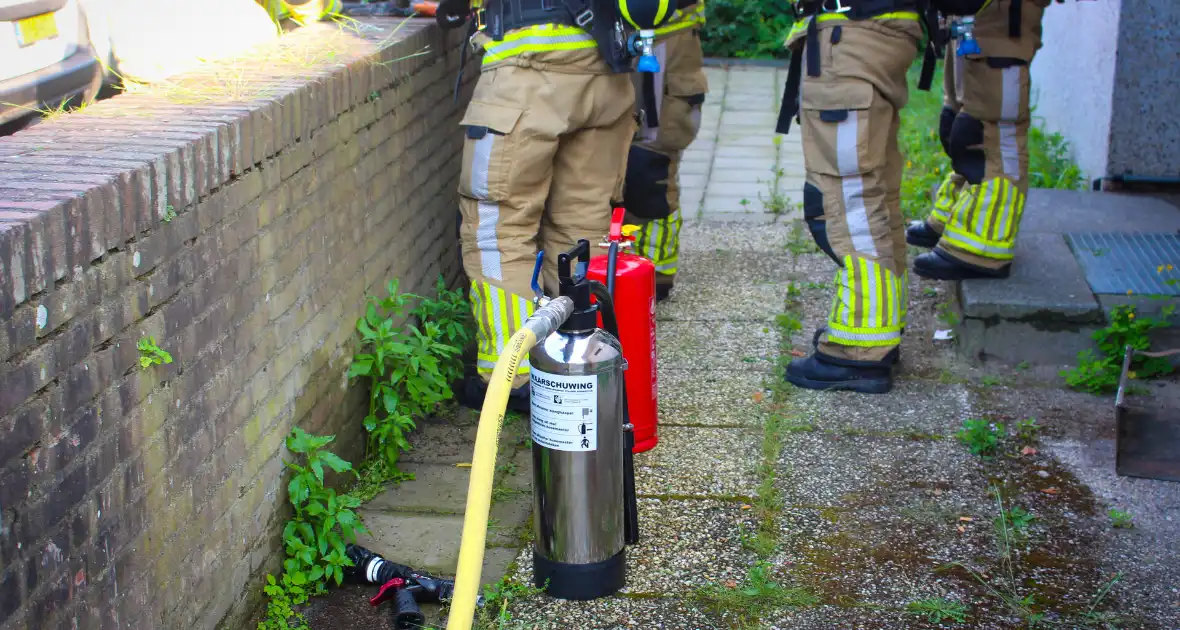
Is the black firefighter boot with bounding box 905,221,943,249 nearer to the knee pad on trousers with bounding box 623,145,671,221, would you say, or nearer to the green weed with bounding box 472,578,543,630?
the knee pad on trousers with bounding box 623,145,671,221

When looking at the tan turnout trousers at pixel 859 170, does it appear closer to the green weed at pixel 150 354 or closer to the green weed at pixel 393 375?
the green weed at pixel 393 375

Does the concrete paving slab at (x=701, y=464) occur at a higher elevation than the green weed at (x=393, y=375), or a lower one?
lower

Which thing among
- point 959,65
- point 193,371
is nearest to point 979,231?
point 959,65

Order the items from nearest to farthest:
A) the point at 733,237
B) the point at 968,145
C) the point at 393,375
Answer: the point at 393,375 < the point at 968,145 < the point at 733,237

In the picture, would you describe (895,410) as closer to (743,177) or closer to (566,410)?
(566,410)

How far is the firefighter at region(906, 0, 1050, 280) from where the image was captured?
4.90 meters

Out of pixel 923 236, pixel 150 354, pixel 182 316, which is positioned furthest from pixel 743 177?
pixel 150 354

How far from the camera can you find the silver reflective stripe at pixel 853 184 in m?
4.16

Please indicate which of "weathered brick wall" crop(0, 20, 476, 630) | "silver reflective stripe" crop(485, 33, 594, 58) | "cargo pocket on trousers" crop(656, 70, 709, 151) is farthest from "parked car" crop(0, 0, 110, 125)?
"cargo pocket on trousers" crop(656, 70, 709, 151)

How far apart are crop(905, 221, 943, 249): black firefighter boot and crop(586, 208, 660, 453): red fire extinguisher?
249cm

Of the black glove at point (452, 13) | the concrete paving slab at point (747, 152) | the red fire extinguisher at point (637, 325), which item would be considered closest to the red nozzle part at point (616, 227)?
the red fire extinguisher at point (637, 325)

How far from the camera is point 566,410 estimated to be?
114 inches

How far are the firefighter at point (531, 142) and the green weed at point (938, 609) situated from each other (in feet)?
5.28

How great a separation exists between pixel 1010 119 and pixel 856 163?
1221 mm
